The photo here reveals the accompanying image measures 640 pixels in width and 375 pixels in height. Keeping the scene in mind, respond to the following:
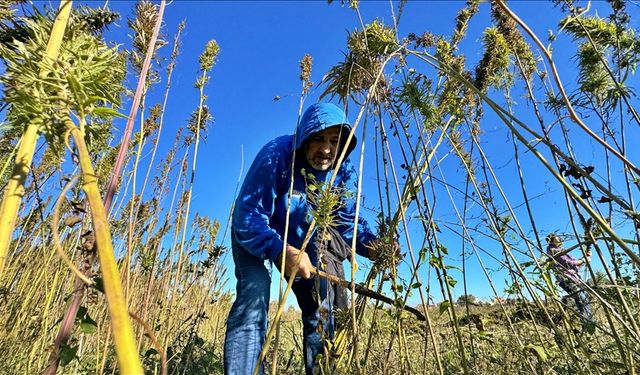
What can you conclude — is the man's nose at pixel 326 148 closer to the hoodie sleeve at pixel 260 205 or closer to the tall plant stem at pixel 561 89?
the hoodie sleeve at pixel 260 205

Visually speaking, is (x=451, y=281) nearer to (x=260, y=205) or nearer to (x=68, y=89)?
(x=260, y=205)

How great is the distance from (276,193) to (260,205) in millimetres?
158

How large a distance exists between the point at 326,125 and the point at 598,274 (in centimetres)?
137

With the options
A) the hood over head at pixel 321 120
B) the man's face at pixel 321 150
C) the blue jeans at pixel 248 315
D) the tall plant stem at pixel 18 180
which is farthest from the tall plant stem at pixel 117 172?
the man's face at pixel 321 150

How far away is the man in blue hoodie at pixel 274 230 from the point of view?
190 cm

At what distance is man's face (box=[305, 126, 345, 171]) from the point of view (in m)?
2.25

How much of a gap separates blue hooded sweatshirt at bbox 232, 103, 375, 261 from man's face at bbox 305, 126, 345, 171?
51 millimetres

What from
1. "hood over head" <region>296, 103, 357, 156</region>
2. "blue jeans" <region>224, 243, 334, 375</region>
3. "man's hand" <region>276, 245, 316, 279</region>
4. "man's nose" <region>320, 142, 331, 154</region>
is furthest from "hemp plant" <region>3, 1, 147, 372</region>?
"man's nose" <region>320, 142, 331, 154</region>

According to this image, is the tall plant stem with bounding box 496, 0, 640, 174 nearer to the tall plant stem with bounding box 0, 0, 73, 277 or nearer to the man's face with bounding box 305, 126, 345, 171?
the tall plant stem with bounding box 0, 0, 73, 277

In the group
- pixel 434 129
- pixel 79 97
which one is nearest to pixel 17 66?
pixel 79 97

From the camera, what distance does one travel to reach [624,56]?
→ 1.93m

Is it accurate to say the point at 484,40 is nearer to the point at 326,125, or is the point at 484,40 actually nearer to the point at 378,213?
the point at 326,125

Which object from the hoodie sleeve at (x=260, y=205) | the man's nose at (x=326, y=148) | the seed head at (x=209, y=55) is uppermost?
the seed head at (x=209, y=55)

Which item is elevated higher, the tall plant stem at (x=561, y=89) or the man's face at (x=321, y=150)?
the man's face at (x=321, y=150)
